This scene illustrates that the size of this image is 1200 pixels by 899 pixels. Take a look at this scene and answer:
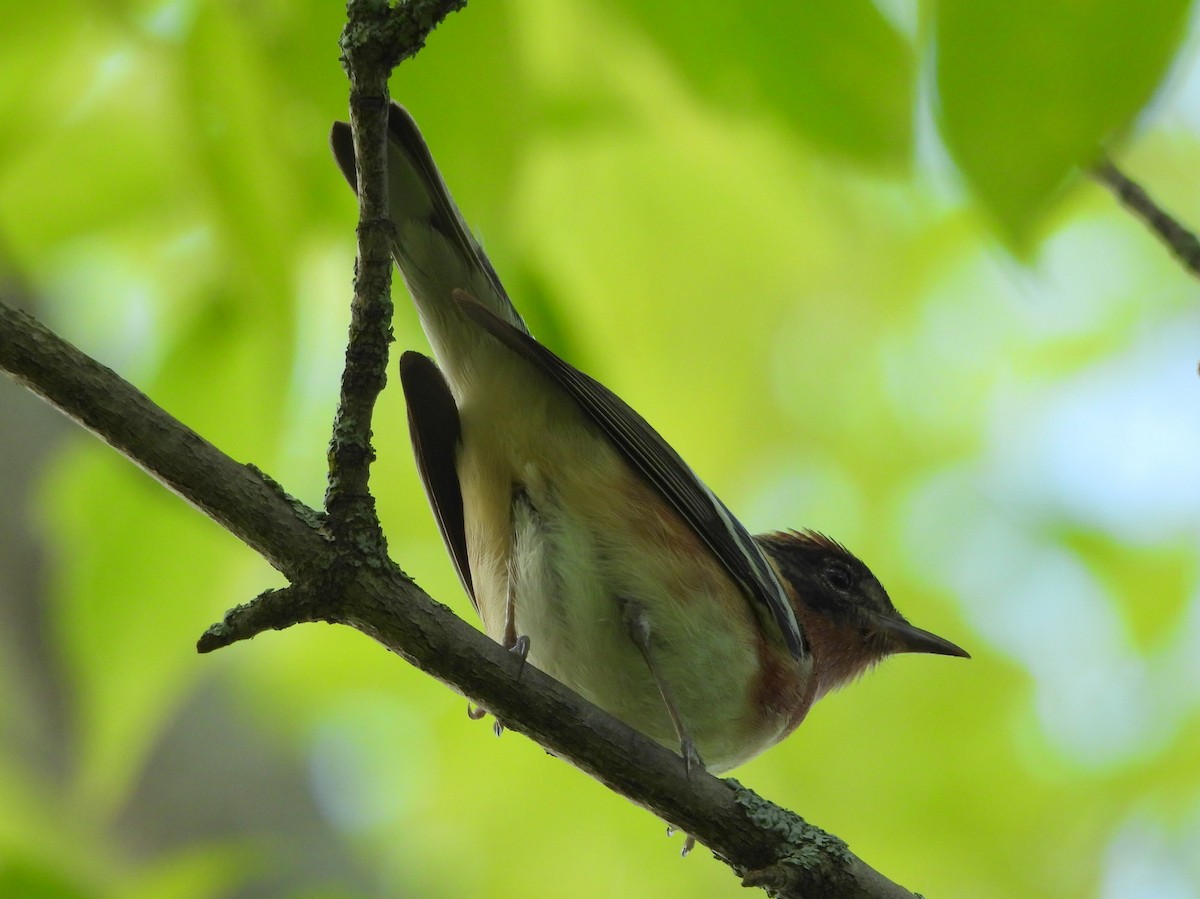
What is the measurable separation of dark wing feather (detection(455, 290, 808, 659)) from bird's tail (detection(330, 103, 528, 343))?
0.16 meters

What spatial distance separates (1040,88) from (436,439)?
2349 millimetres

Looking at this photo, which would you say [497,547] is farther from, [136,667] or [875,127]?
[875,127]

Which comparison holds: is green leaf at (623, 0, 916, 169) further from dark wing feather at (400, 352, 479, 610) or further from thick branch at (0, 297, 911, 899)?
dark wing feather at (400, 352, 479, 610)

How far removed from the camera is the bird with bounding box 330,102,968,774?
3336 millimetres

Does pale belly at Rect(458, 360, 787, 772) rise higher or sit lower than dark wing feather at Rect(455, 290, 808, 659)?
lower

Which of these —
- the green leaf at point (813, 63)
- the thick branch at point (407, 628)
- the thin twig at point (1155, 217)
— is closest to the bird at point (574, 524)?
the thick branch at point (407, 628)

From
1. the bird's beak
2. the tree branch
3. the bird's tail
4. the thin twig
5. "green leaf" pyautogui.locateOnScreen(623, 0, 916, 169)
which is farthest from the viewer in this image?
the bird's beak

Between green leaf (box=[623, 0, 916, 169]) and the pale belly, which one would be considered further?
the pale belly

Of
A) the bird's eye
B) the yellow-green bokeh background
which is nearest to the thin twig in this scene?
the yellow-green bokeh background

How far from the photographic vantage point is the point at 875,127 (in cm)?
191

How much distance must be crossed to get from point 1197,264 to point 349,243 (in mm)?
1860

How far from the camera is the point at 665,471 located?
3.58m

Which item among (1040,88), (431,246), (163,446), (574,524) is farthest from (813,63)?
(574,524)

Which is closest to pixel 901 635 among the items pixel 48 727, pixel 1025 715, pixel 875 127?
pixel 1025 715
